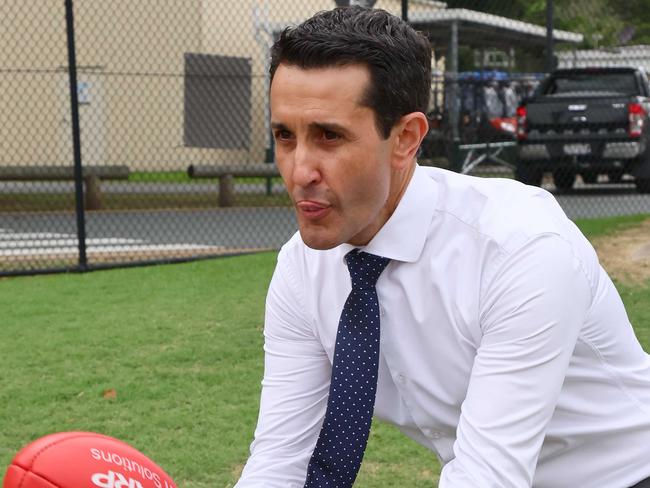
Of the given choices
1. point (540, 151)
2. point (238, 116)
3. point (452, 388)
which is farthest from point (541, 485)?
point (238, 116)

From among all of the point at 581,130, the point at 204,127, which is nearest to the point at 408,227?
the point at 581,130

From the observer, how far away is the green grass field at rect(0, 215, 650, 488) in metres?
4.89

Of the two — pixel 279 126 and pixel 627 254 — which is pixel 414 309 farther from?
pixel 627 254

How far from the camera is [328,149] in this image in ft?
7.48

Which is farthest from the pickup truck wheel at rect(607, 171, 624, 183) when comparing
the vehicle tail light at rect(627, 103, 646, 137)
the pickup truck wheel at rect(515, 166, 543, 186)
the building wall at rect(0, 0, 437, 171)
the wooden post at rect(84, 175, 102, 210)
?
the wooden post at rect(84, 175, 102, 210)

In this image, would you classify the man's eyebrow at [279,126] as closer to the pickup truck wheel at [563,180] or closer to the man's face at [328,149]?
the man's face at [328,149]

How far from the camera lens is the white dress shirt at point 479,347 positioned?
2236mm

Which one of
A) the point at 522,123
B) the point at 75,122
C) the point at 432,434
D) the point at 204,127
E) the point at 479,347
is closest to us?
the point at 479,347

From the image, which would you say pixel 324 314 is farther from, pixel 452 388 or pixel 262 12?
pixel 262 12

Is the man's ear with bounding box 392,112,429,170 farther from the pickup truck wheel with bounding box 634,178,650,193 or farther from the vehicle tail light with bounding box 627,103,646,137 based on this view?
the pickup truck wheel with bounding box 634,178,650,193

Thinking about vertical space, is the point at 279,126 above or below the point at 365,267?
above

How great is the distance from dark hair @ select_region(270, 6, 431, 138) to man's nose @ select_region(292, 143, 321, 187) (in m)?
0.15

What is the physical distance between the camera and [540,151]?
597 inches

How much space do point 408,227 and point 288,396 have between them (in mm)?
558
